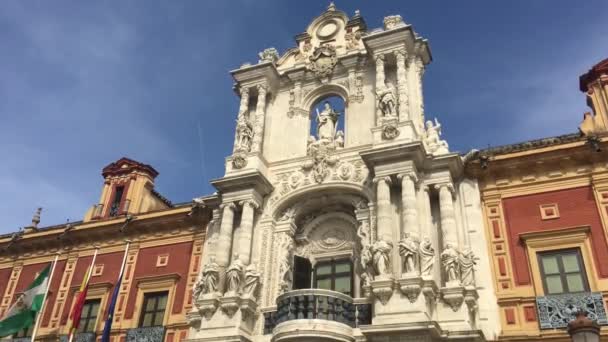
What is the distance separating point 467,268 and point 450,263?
1.53 feet

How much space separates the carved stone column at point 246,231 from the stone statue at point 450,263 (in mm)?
5780

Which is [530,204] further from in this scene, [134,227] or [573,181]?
[134,227]

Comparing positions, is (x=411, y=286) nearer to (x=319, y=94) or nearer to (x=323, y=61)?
(x=319, y=94)

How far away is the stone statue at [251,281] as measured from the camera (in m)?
16.1

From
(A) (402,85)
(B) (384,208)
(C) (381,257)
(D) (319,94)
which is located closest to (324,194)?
(B) (384,208)

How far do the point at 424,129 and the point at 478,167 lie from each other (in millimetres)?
2425

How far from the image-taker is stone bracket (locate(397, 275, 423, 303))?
45.3 ft

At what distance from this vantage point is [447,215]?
15.7 m

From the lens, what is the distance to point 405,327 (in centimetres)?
1320


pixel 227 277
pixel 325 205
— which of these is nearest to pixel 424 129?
pixel 325 205

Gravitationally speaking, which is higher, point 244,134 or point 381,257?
point 244,134

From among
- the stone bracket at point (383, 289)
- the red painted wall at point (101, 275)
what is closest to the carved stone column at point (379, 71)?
the stone bracket at point (383, 289)

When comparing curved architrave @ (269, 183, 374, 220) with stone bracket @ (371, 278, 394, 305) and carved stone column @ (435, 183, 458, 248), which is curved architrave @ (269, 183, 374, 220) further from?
stone bracket @ (371, 278, 394, 305)

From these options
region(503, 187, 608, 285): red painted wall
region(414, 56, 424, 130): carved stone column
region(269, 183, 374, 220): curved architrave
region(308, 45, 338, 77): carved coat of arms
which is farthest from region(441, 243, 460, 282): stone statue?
region(308, 45, 338, 77): carved coat of arms
